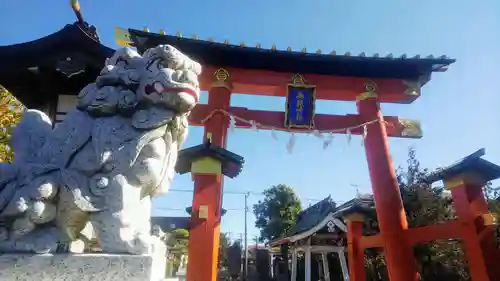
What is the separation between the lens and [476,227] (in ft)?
14.9

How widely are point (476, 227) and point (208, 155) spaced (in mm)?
4053

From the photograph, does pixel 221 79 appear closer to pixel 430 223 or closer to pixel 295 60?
pixel 295 60

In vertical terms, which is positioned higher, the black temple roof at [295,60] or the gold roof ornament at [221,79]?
the black temple roof at [295,60]

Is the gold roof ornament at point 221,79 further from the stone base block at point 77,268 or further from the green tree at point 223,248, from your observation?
the green tree at point 223,248

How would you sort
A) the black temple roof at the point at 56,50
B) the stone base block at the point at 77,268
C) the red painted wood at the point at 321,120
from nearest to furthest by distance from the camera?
1. the stone base block at the point at 77,268
2. the black temple roof at the point at 56,50
3. the red painted wood at the point at 321,120

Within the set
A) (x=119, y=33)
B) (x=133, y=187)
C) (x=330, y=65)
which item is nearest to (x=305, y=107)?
(x=330, y=65)

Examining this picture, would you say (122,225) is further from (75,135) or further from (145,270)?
(75,135)

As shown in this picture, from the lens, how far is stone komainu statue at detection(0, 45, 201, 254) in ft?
6.39

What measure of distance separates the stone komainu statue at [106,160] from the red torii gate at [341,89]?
3.55 metres

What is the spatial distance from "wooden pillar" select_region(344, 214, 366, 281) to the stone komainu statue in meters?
5.48

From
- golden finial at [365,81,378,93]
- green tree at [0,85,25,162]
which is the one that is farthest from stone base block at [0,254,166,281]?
green tree at [0,85,25,162]

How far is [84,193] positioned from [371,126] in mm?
6059

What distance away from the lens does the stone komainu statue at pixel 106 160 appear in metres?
1.95

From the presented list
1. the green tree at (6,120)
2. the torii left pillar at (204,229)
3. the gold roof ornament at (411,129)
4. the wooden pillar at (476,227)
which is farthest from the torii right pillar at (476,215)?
the green tree at (6,120)
